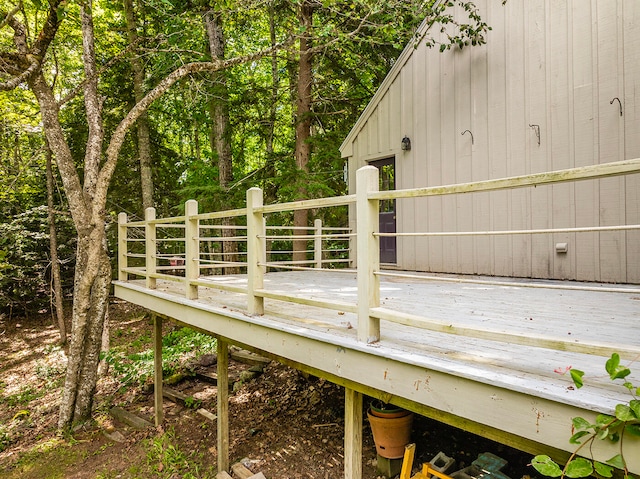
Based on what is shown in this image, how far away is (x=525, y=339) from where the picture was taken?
1608mm

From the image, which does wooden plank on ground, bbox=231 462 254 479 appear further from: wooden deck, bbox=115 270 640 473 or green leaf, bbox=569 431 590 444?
green leaf, bbox=569 431 590 444

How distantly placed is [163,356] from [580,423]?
29.2 feet

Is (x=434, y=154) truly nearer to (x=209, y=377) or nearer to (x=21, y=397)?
(x=209, y=377)

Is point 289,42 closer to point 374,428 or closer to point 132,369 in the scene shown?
point 374,428

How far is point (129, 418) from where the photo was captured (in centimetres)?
644

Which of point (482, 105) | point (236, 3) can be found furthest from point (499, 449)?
point (236, 3)

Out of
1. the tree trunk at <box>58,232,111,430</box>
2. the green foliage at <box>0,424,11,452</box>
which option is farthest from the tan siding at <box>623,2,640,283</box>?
the green foliage at <box>0,424,11,452</box>

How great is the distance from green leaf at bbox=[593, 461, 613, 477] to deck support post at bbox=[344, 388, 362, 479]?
1504mm

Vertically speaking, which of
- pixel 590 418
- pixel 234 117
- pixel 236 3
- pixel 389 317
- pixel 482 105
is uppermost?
pixel 236 3

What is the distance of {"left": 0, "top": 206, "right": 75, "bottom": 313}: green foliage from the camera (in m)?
11.2

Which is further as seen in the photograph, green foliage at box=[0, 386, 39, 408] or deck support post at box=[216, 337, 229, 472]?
green foliage at box=[0, 386, 39, 408]

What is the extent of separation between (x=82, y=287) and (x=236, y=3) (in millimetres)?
5497

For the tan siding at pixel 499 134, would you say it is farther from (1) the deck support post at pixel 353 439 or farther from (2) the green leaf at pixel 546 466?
(2) the green leaf at pixel 546 466

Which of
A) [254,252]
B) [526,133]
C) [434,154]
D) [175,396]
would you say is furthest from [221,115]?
[254,252]
